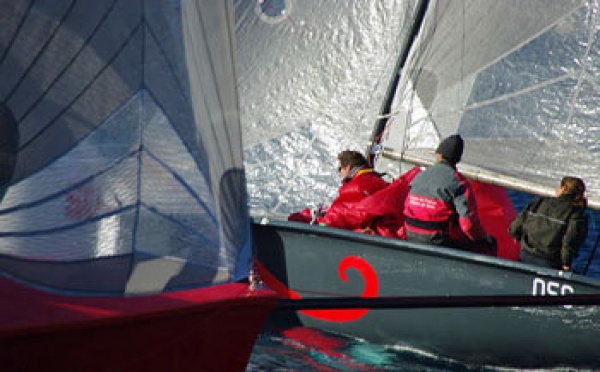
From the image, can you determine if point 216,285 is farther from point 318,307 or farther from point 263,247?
point 263,247

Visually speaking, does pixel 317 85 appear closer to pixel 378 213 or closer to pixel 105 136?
pixel 378 213

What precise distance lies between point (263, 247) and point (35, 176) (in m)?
3.71

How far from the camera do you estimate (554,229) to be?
6.09 m

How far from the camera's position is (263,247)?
22.6 ft

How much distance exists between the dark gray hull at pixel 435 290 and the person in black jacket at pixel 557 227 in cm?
35

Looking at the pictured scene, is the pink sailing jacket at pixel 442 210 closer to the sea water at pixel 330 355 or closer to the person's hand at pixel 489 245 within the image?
the person's hand at pixel 489 245

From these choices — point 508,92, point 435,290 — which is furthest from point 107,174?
point 508,92

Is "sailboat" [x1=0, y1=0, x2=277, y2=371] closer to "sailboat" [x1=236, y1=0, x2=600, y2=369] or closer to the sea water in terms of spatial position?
the sea water

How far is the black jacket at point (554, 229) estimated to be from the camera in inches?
238

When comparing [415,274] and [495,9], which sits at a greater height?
[495,9]

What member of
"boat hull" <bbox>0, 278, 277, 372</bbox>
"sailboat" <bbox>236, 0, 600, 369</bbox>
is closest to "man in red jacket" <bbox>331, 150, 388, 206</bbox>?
"sailboat" <bbox>236, 0, 600, 369</bbox>

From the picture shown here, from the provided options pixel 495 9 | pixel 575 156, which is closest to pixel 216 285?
pixel 575 156

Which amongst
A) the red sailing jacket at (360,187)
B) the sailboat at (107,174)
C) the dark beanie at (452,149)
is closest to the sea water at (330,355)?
the red sailing jacket at (360,187)

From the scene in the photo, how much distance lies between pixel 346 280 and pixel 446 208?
2.70 ft
